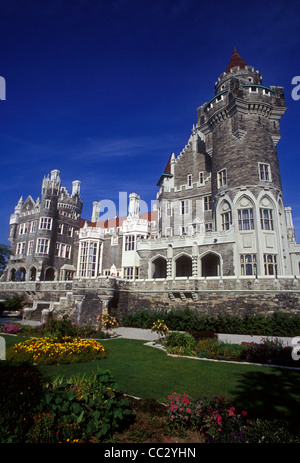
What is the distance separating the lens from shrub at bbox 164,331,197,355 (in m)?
13.0

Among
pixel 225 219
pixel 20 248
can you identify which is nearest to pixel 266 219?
pixel 225 219

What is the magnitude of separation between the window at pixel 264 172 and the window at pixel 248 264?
7666 millimetres

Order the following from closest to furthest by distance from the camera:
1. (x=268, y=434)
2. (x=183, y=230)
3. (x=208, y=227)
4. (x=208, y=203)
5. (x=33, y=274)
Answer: (x=268, y=434) < (x=208, y=227) < (x=208, y=203) < (x=183, y=230) < (x=33, y=274)

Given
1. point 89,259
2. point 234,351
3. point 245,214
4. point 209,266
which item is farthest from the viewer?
point 89,259

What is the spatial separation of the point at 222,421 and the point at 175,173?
3317 cm

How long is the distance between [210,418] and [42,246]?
39.9m

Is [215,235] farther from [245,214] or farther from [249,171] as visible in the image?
[249,171]

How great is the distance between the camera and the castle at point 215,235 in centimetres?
→ 2256

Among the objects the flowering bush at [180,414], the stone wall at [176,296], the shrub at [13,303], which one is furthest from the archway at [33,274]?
the flowering bush at [180,414]

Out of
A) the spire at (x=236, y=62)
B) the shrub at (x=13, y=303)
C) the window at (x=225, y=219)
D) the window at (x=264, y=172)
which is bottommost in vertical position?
the shrub at (x=13, y=303)

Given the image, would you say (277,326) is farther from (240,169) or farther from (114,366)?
(240,169)

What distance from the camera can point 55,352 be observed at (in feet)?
37.7

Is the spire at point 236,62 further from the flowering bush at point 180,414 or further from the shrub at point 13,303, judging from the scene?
the shrub at point 13,303

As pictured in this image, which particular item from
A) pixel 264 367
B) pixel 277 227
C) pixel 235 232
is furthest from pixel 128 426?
pixel 277 227
